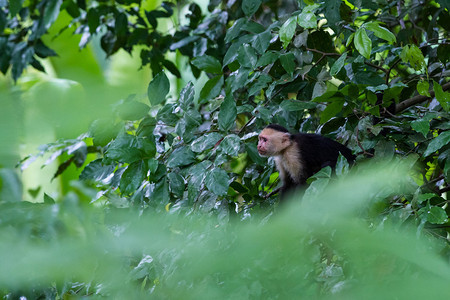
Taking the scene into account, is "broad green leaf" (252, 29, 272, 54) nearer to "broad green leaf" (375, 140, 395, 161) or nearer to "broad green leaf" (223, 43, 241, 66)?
"broad green leaf" (223, 43, 241, 66)

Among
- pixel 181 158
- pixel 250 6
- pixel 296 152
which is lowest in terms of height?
pixel 296 152

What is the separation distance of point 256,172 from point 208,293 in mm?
2028

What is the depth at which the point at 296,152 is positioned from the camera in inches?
110

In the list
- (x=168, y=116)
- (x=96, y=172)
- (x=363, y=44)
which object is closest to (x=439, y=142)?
(x=363, y=44)

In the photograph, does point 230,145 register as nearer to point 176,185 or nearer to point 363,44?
point 176,185

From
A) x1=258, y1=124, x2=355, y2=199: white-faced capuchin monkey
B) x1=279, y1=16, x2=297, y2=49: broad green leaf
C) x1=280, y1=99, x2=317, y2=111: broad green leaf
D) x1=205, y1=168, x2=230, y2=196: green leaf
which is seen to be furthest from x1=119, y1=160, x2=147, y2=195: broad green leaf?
x1=258, y1=124, x2=355, y2=199: white-faced capuchin monkey

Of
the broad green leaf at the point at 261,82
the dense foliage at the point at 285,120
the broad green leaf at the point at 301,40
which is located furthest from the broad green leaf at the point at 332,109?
the broad green leaf at the point at 301,40

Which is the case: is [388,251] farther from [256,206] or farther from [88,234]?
[256,206]

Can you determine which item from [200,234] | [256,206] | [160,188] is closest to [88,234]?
[200,234]

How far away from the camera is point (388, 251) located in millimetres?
382

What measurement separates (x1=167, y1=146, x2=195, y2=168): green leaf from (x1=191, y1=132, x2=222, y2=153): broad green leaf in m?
0.03

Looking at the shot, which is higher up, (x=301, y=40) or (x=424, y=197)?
(x=301, y=40)

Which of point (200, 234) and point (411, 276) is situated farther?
point (200, 234)

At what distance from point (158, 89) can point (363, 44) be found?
687mm
